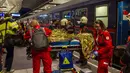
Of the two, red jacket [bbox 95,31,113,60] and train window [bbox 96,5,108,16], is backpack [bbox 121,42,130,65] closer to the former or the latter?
red jacket [bbox 95,31,113,60]

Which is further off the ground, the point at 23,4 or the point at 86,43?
the point at 23,4

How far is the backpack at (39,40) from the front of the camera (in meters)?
4.34

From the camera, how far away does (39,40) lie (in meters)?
4.38

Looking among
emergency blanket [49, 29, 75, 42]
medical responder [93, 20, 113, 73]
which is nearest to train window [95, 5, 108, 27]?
emergency blanket [49, 29, 75, 42]

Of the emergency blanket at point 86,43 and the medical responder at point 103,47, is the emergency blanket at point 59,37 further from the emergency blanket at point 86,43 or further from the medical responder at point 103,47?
the medical responder at point 103,47

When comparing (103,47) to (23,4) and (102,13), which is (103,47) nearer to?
(102,13)

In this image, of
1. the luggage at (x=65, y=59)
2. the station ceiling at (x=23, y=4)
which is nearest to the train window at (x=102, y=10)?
the luggage at (x=65, y=59)

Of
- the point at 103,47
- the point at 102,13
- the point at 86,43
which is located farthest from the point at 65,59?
the point at 102,13

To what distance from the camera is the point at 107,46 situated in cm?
391

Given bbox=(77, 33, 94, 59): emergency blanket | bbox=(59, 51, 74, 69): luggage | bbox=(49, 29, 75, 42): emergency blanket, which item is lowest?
bbox=(59, 51, 74, 69): luggage

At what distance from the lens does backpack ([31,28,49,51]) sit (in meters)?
4.34

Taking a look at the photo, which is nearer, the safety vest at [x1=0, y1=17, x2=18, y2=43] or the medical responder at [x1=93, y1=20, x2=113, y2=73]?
the medical responder at [x1=93, y1=20, x2=113, y2=73]

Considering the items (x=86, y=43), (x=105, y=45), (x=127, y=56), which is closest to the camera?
(x=127, y=56)

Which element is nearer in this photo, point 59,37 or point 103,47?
point 103,47
